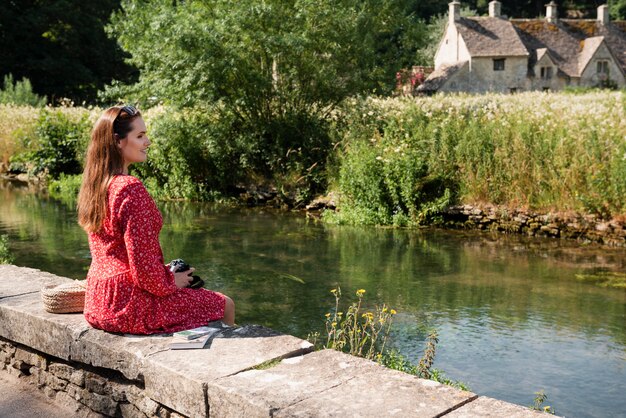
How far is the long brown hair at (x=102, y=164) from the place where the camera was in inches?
142

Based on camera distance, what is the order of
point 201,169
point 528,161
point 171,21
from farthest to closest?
point 201,169 → point 171,21 → point 528,161

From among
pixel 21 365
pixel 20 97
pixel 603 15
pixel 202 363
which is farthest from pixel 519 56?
pixel 202 363

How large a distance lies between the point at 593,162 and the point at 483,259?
2806mm

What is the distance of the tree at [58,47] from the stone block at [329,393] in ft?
123

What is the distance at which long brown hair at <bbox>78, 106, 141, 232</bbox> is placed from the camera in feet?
11.9

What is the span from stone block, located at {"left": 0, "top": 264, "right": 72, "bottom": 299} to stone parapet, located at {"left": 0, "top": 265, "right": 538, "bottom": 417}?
184 mm

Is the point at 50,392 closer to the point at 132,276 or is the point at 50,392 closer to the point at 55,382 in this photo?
the point at 55,382

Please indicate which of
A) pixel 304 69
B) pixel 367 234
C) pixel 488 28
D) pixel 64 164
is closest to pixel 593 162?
pixel 367 234

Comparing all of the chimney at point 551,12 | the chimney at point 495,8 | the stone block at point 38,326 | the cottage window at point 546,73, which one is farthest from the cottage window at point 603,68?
the stone block at point 38,326

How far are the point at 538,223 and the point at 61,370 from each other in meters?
9.10

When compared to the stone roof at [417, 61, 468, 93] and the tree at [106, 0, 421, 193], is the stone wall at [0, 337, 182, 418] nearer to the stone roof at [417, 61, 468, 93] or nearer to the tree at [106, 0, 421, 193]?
the tree at [106, 0, 421, 193]

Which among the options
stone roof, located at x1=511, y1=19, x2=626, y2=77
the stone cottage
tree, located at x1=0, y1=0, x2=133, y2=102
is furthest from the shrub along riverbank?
stone roof, located at x1=511, y1=19, x2=626, y2=77

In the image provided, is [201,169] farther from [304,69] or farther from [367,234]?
[367,234]

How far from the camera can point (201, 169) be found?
52.4 ft
